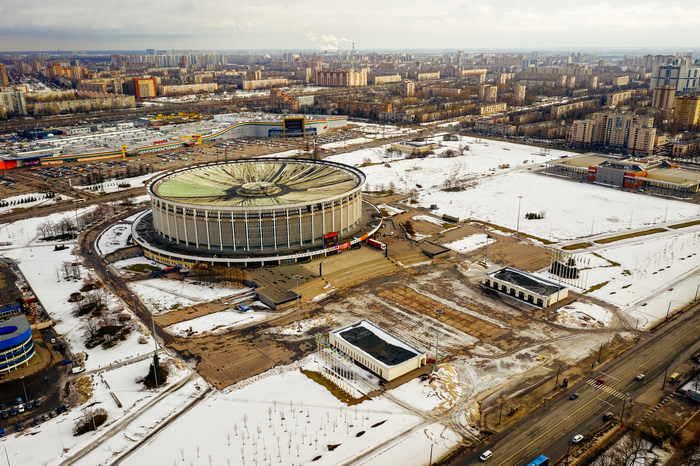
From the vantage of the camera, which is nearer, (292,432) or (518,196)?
(292,432)

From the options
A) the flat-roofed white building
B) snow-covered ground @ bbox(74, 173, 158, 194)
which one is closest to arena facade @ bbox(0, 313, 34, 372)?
the flat-roofed white building

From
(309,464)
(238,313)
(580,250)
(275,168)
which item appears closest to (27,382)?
(238,313)

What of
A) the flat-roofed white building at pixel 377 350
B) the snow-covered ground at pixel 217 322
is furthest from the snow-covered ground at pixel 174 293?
the flat-roofed white building at pixel 377 350

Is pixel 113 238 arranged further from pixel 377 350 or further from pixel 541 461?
pixel 541 461

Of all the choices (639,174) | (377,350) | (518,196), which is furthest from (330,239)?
(639,174)

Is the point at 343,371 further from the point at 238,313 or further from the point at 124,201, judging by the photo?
the point at 124,201
